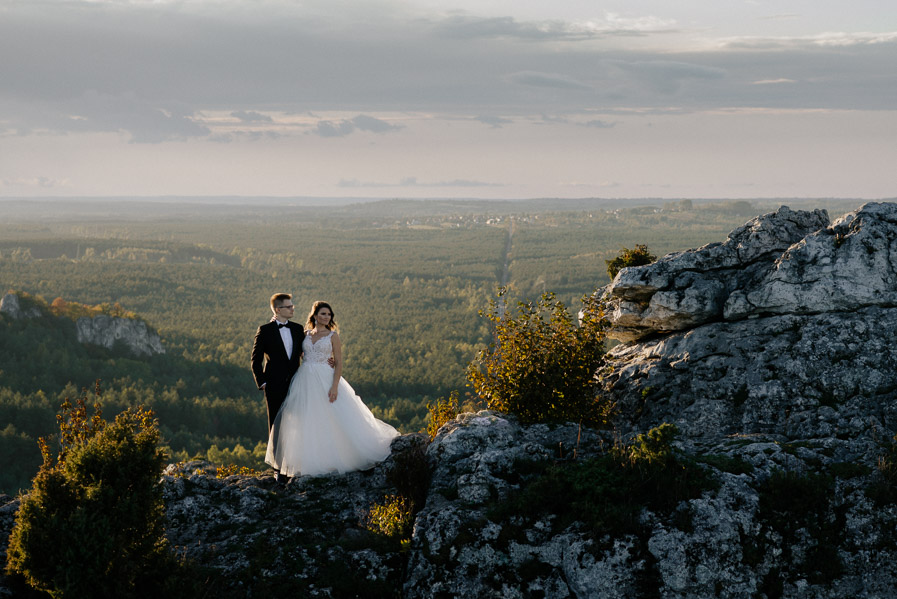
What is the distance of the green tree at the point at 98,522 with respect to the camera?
6262 mm

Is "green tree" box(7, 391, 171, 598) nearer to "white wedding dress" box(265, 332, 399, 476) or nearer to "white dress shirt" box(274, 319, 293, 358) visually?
"white wedding dress" box(265, 332, 399, 476)

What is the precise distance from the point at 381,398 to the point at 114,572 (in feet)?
248

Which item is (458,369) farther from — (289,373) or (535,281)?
(289,373)

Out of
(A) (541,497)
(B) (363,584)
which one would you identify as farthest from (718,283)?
(B) (363,584)

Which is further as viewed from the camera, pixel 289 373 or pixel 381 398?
pixel 381 398

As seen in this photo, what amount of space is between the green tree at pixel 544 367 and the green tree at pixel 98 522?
606 cm

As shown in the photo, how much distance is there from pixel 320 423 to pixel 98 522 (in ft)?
14.9

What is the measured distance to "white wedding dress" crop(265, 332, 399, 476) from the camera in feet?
34.6

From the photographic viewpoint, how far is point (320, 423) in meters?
10.6

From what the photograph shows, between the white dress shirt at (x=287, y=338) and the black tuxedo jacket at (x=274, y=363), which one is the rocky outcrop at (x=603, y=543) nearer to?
the black tuxedo jacket at (x=274, y=363)

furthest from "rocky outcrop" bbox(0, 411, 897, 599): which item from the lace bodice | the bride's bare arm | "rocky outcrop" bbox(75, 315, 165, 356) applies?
"rocky outcrop" bbox(75, 315, 165, 356)

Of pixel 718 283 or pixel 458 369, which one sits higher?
pixel 718 283

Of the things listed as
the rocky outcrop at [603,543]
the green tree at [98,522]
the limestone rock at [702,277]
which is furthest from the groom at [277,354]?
the limestone rock at [702,277]

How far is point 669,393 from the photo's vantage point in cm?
1148
